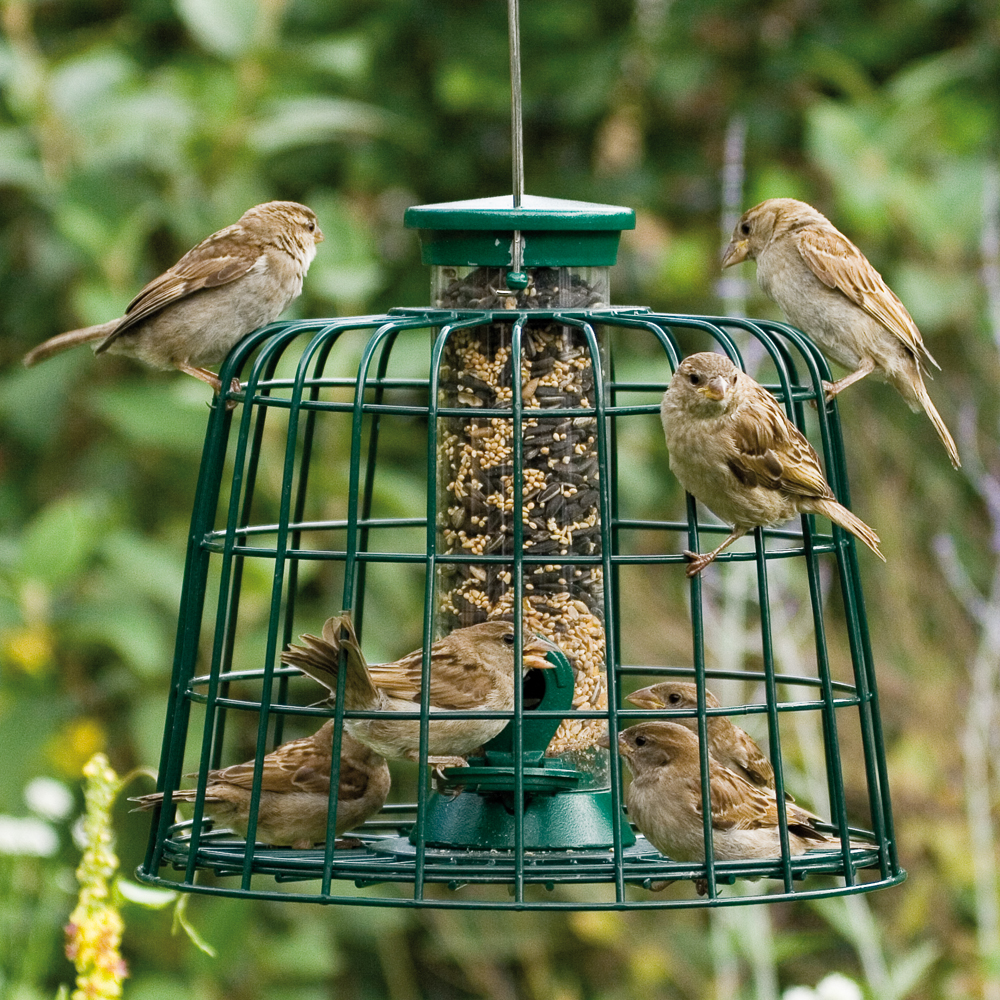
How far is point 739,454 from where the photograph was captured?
14.8 ft

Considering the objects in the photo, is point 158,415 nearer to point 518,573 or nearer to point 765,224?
point 765,224

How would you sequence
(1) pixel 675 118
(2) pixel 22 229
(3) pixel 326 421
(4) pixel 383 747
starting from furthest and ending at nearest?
(1) pixel 675 118 < (2) pixel 22 229 < (3) pixel 326 421 < (4) pixel 383 747

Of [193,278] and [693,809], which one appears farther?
[193,278]

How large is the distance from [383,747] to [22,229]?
4.78 m

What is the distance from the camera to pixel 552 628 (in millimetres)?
4844

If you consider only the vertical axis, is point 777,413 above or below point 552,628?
above

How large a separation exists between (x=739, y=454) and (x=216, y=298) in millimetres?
1653

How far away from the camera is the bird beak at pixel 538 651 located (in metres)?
4.46

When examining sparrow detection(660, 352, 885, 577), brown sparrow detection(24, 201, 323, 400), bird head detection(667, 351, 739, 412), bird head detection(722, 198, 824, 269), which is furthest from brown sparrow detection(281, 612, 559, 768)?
bird head detection(722, 198, 824, 269)

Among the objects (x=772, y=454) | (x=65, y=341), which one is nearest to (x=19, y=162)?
(x=65, y=341)

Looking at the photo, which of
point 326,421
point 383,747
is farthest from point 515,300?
point 326,421

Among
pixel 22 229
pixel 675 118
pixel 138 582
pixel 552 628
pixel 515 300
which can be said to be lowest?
pixel 552 628

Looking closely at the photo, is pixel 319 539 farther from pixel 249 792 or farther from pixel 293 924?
pixel 249 792

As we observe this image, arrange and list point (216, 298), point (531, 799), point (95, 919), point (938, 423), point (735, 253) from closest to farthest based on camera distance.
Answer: point (95, 919), point (531, 799), point (216, 298), point (938, 423), point (735, 253)
